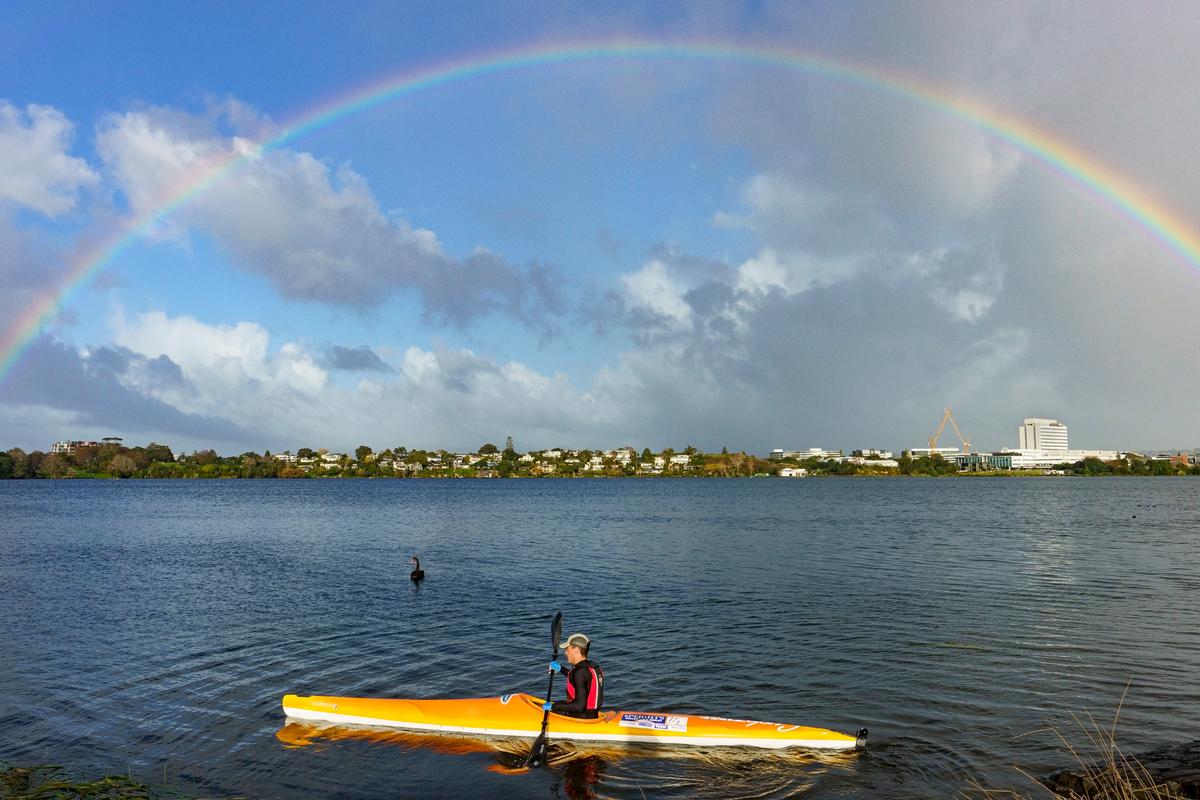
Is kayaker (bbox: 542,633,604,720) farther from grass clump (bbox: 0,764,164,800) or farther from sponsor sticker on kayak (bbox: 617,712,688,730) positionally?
grass clump (bbox: 0,764,164,800)

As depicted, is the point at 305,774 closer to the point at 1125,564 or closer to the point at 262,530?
the point at 1125,564

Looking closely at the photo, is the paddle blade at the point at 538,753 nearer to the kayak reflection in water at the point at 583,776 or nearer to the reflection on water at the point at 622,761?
the reflection on water at the point at 622,761

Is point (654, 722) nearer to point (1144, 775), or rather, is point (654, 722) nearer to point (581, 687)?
point (581, 687)

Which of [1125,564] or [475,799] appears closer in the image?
[475,799]

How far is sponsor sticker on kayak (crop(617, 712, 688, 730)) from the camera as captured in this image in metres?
12.7

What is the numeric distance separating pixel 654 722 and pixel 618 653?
690 centimetres

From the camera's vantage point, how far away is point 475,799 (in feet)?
36.2

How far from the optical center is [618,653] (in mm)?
19547

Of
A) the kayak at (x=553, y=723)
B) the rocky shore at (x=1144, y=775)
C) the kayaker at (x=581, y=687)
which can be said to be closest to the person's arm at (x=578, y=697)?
the kayaker at (x=581, y=687)

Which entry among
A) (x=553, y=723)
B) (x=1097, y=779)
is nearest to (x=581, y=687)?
(x=553, y=723)

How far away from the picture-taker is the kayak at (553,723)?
40.9 feet

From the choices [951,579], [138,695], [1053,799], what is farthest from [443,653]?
[951,579]

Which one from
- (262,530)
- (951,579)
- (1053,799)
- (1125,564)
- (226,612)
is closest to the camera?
(1053,799)

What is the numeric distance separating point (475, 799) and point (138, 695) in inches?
376
